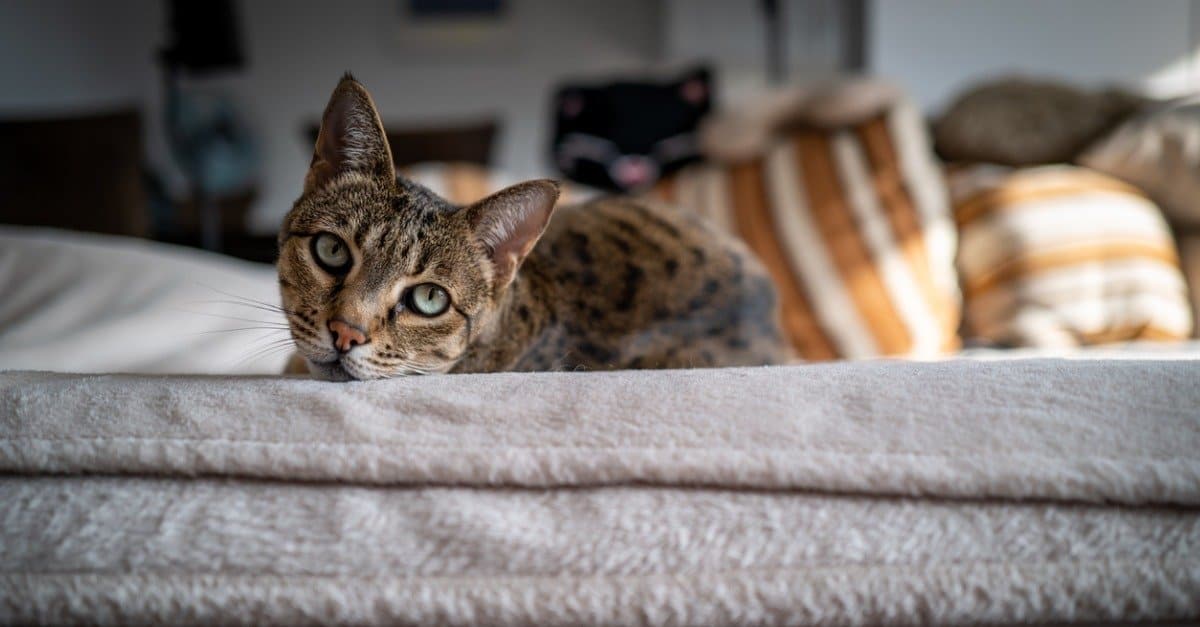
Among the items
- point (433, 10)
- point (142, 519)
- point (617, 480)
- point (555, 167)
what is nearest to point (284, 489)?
point (142, 519)

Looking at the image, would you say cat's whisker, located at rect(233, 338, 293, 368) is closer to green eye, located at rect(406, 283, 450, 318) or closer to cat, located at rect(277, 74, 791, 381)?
cat, located at rect(277, 74, 791, 381)

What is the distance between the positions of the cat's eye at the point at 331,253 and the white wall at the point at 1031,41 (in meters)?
2.55

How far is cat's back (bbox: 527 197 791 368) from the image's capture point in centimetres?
103

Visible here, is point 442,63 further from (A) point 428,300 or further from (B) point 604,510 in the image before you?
(B) point 604,510

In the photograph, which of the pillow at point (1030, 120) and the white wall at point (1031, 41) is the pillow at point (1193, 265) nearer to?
the pillow at point (1030, 120)

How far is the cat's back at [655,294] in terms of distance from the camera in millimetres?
1029

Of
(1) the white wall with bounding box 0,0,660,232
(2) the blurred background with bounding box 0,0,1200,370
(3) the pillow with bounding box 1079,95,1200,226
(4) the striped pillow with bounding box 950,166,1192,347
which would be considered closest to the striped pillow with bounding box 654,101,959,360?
(2) the blurred background with bounding box 0,0,1200,370

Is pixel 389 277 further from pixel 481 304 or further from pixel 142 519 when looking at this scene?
pixel 142 519

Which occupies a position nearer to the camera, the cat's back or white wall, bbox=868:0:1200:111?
the cat's back

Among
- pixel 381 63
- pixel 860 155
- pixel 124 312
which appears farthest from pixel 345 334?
pixel 381 63

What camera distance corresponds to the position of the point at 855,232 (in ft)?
6.93

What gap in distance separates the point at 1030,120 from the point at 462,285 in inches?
76.9

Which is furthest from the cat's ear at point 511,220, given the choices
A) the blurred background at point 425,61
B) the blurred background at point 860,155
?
the blurred background at point 425,61

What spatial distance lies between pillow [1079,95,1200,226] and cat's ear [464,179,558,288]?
1.72 meters
